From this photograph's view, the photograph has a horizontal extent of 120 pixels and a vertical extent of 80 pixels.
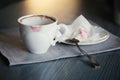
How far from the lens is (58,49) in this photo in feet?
2.54

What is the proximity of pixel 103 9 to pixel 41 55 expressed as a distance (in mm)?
594

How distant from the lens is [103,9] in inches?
48.7

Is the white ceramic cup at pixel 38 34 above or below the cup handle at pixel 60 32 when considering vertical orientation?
above


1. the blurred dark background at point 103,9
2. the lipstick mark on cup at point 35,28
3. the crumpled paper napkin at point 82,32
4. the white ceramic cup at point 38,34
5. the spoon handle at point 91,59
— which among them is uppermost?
the lipstick mark on cup at point 35,28

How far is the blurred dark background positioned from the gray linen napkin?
8.5 inches

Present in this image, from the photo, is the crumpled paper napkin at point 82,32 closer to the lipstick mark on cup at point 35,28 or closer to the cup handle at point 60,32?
the cup handle at point 60,32

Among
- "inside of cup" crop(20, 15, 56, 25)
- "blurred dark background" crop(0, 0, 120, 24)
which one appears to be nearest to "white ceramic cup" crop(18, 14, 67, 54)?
"inside of cup" crop(20, 15, 56, 25)

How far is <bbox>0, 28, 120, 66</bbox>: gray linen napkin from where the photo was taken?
72cm

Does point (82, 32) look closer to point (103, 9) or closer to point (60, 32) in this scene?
point (60, 32)

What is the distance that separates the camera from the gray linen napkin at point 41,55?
716 mm

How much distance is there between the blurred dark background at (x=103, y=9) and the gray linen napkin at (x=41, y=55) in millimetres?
215

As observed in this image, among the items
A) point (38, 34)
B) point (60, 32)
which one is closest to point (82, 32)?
point (60, 32)

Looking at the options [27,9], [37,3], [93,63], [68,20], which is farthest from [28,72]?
[37,3]

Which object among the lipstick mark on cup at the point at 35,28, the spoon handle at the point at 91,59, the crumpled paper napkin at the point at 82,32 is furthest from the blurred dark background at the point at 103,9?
the lipstick mark on cup at the point at 35,28
